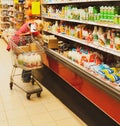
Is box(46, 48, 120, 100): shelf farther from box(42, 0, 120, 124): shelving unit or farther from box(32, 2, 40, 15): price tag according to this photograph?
box(32, 2, 40, 15): price tag

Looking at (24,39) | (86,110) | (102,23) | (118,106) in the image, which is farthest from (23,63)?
(118,106)

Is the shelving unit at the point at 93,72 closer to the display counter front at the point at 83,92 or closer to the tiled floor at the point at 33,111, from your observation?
the display counter front at the point at 83,92

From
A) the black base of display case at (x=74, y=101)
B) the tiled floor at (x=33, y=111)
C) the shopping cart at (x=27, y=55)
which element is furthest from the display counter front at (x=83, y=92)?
the shopping cart at (x=27, y=55)

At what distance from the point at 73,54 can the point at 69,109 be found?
0.95 metres

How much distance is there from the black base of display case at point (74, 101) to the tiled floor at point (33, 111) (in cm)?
11

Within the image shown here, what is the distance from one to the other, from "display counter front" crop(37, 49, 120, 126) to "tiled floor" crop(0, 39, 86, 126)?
16 centimetres

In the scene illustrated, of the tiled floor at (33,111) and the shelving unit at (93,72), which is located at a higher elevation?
the shelving unit at (93,72)

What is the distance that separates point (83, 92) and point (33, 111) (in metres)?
0.84

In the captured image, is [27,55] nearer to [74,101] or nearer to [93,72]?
[74,101]

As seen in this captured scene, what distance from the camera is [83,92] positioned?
143 inches

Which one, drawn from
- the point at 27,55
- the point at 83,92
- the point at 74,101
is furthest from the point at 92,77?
the point at 27,55

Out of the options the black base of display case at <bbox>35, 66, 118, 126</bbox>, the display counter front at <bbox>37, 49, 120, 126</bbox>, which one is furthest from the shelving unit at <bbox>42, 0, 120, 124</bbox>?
the black base of display case at <bbox>35, 66, 118, 126</bbox>

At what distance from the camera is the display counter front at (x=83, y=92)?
291cm

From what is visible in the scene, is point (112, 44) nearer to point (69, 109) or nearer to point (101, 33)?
point (101, 33)
